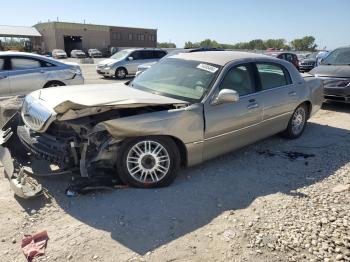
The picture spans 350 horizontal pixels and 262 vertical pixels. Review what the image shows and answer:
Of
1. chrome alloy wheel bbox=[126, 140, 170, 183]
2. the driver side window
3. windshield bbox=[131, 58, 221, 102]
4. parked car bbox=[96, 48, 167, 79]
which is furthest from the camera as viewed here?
parked car bbox=[96, 48, 167, 79]

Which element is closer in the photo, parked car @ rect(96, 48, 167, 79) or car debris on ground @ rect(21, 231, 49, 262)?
car debris on ground @ rect(21, 231, 49, 262)

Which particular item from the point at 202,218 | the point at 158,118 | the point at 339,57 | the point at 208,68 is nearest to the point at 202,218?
the point at 202,218

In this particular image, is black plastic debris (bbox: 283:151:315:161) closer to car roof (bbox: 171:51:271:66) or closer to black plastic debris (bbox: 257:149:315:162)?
black plastic debris (bbox: 257:149:315:162)

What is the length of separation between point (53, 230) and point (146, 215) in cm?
94

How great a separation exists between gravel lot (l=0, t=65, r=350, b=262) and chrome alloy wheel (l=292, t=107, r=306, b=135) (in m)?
1.45

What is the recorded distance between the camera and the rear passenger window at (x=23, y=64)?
29.0 ft

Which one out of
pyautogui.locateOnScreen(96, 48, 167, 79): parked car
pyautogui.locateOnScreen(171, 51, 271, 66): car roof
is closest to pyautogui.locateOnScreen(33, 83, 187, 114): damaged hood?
pyautogui.locateOnScreen(171, 51, 271, 66): car roof

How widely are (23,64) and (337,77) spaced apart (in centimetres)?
817

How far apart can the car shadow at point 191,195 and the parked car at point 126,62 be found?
1341 cm

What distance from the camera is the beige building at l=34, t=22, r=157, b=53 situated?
65.4m

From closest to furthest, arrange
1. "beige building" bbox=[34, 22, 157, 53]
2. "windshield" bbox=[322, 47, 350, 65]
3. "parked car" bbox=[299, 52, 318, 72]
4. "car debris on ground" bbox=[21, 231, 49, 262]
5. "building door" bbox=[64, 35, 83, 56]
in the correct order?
"car debris on ground" bbox=[21, 231, 49, 262]
"windshield" bbox=[322, 47, 350, 65]
"parked car" bbox=[299, 52, 318, 72]
"beige building" bbox=[34, 22, 157, 53]
"building door" bbox=[64, 35, 83, 56]

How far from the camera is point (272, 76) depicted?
18.9ft

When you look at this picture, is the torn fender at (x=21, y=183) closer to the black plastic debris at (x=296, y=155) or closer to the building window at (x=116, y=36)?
the black plastic debris at (x=296, y=155)

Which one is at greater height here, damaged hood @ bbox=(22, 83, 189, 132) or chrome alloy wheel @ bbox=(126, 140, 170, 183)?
damaged hood @ bbox=(22, 83, 189, 132)
